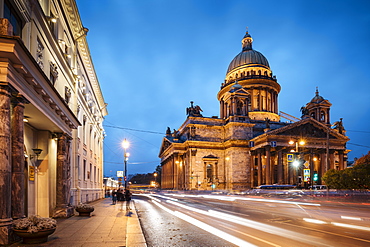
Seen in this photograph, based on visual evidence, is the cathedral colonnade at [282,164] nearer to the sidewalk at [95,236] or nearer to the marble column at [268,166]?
the marble column at [268,166]

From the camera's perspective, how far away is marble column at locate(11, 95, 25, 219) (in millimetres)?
8977

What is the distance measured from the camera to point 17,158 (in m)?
9.14

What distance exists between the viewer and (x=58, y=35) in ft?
55.4

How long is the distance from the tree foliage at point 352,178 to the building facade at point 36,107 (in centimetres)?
2353

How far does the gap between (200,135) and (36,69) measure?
56481 millimetres

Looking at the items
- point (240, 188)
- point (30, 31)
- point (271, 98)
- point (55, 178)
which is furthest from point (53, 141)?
point (271, 98)

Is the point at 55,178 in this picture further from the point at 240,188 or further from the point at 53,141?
the point at 240,188

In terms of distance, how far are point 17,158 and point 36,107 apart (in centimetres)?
225

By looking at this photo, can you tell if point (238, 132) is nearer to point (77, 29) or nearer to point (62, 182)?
point (77, 29)

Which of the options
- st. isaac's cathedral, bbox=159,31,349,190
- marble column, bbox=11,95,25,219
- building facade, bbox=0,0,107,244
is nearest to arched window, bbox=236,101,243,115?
st. isaac's cathedral, bbox=159,31,349,190

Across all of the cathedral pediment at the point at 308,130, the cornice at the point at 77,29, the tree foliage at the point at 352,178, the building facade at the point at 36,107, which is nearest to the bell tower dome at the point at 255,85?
the cathedral pediment at the point at 308,130

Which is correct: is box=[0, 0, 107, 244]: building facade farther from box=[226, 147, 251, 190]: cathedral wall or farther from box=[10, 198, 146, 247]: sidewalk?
box=[226, 147, 251, 190]: cathedral wall

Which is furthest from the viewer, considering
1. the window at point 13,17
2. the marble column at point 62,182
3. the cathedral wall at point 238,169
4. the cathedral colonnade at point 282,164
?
the cathedral wall at point 238,169

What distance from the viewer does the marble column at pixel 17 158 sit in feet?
29.5
